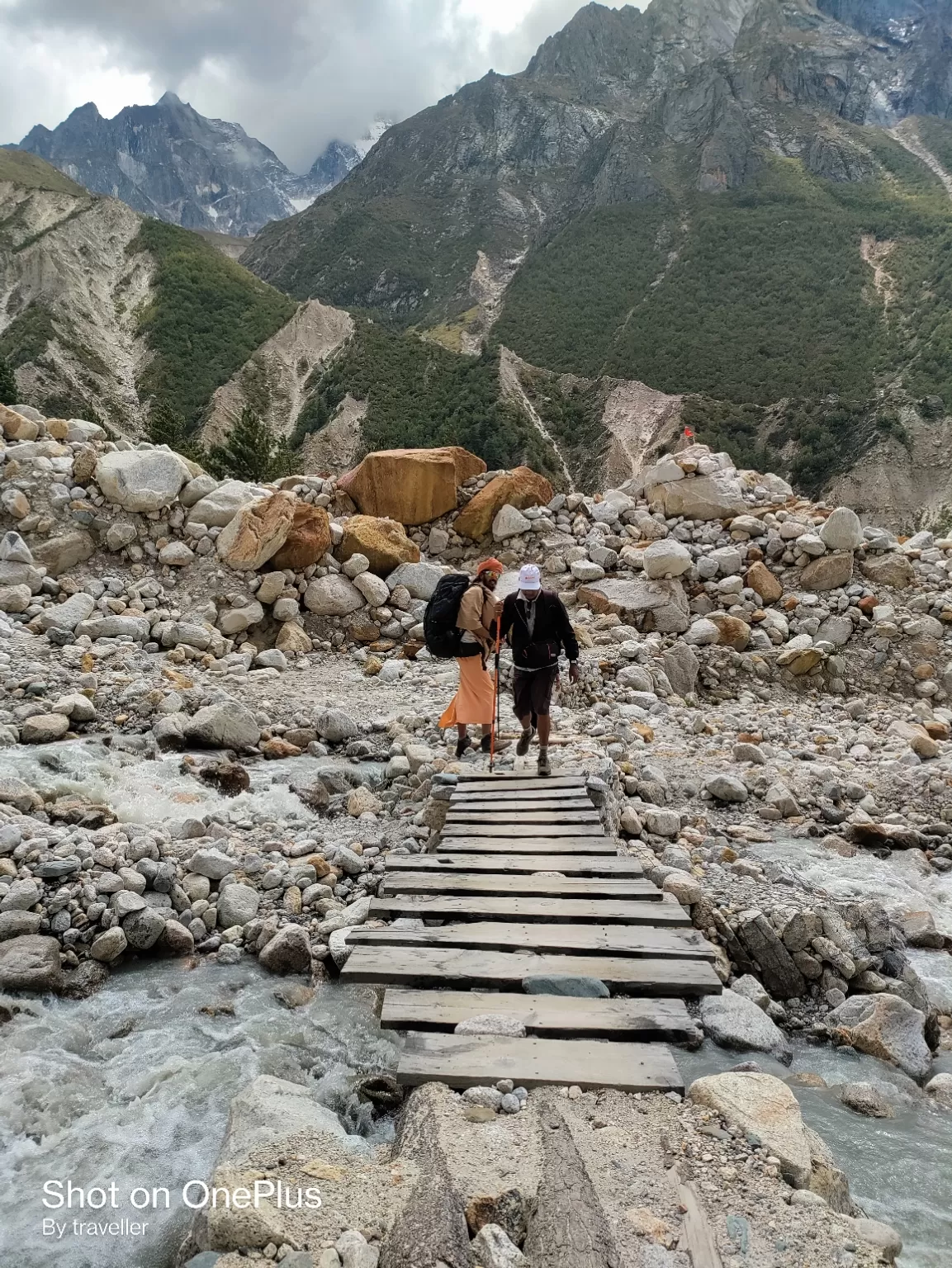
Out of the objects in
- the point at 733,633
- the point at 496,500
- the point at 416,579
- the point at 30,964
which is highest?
the point at 496,500

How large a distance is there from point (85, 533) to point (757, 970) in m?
11.8

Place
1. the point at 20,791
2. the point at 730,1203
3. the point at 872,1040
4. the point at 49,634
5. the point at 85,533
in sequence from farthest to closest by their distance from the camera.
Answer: the point at 85,533 → the point at 49,634 → the point at 20,791 → the point at 872,1040 → the point at 730,1203

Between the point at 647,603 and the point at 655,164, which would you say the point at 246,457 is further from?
the point at 655,164

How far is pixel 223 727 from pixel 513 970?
5435 millimetres

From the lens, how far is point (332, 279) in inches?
6284

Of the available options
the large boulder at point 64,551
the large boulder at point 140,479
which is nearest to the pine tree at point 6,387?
the large boulder at point 140,479

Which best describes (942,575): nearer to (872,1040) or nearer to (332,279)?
(872,1040)

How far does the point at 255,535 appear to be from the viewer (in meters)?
12.6

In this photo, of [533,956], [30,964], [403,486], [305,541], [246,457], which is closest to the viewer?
[533,956]

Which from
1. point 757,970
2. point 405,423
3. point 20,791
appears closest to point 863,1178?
point 757,970

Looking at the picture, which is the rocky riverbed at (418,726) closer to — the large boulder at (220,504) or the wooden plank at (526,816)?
the large boulder at (220,504)

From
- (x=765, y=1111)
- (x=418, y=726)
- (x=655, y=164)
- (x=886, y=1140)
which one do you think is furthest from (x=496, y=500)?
(x=655, y=164)

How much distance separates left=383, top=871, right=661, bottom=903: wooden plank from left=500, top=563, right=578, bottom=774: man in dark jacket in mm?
2198

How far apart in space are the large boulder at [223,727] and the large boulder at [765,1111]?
6.47m
